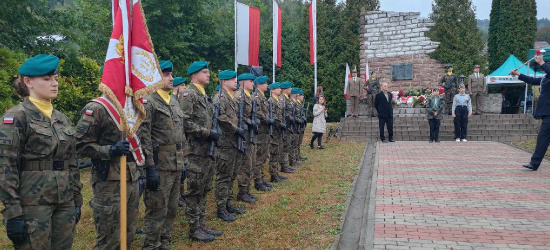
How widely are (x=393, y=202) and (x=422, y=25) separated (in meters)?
17.9

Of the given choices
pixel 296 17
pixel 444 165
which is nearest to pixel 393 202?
pixel 444 165

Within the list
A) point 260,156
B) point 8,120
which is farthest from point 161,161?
point 260,156

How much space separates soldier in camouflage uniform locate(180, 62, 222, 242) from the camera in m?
4.97

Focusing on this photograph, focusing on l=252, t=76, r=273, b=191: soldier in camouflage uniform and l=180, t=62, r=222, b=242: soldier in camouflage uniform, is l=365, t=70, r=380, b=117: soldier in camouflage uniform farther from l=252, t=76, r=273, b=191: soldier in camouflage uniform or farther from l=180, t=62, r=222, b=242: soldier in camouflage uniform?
l=180, t=62, r=222, b=242: soldier in camouflage uniform

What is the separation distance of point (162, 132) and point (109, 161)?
2.70ft

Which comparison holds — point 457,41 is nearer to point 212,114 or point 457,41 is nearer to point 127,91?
point 212,114

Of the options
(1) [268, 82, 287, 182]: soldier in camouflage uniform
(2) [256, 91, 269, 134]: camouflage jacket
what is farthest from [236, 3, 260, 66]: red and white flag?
(2) [256, 91, 269, 134]: camouflage jacket

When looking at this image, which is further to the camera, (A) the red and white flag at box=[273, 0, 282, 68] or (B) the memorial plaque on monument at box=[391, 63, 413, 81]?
(B) the memorial plaque on monument at box=[391, 63, 413, 81]

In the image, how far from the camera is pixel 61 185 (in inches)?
Answer: 120

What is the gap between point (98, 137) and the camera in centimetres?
350

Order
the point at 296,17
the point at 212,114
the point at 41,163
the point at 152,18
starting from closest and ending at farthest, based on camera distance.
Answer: the point at 41,163 < the point at 212,114 < the point at 152,18 < the point at 296,17

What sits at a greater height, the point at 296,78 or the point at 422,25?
the point at 422,25

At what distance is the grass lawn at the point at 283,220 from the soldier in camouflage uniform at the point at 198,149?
0.83 ft

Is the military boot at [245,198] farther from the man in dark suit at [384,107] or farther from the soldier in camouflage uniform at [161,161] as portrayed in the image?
the man in dark suit at [384,107]
